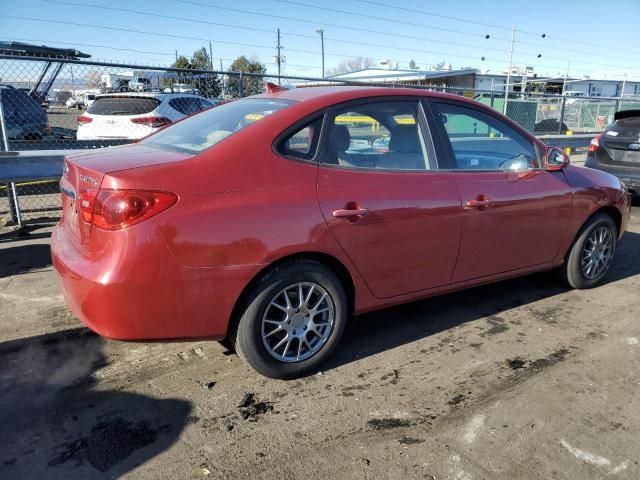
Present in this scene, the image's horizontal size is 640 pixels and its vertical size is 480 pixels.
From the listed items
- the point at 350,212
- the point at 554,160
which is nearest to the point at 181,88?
the point at 554,160

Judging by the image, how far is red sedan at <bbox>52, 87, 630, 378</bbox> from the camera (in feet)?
8.50

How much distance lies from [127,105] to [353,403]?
788 cm

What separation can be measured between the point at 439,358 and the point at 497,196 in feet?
4.06

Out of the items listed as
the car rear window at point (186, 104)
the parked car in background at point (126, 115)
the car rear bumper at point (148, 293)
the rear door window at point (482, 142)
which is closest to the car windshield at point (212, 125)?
the car rear bumper at point (148, 293)

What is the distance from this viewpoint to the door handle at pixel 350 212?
2.98 m

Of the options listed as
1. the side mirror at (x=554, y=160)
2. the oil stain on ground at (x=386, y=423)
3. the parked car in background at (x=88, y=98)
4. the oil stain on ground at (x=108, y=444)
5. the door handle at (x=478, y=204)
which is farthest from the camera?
the parked car in background at (x=88, y=98)

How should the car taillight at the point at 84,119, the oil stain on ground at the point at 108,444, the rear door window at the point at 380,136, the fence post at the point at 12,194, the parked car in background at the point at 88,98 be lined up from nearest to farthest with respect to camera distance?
the oil stain on ground at the point at 108,444 → the rear door window at the point at 380,136 → the fence post at the point at 12,194 → the car taillight at the point at 84,119 → the parked car in background at the point at 88,98

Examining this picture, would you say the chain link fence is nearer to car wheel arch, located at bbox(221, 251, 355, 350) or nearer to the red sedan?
the red sedan

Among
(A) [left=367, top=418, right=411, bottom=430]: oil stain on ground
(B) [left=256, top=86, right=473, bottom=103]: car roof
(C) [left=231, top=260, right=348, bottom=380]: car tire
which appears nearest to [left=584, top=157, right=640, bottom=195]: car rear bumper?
(B) [left=256, top=86, right=473, bottom=103]: car roof

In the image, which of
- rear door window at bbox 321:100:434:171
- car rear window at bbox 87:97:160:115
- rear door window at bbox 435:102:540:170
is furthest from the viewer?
car rear window at bbox 87:97:160:115

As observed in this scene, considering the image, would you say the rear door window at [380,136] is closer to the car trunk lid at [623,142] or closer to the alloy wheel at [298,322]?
the alloy wheel at [298,322]

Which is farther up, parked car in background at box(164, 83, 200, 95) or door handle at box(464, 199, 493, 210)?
parked car in background at box(164, 83, 200, 95)

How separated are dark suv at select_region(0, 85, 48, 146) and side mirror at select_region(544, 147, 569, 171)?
289 inches

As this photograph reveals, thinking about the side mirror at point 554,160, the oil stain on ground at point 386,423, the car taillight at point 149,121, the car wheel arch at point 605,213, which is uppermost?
the car taillight at point 149,121
